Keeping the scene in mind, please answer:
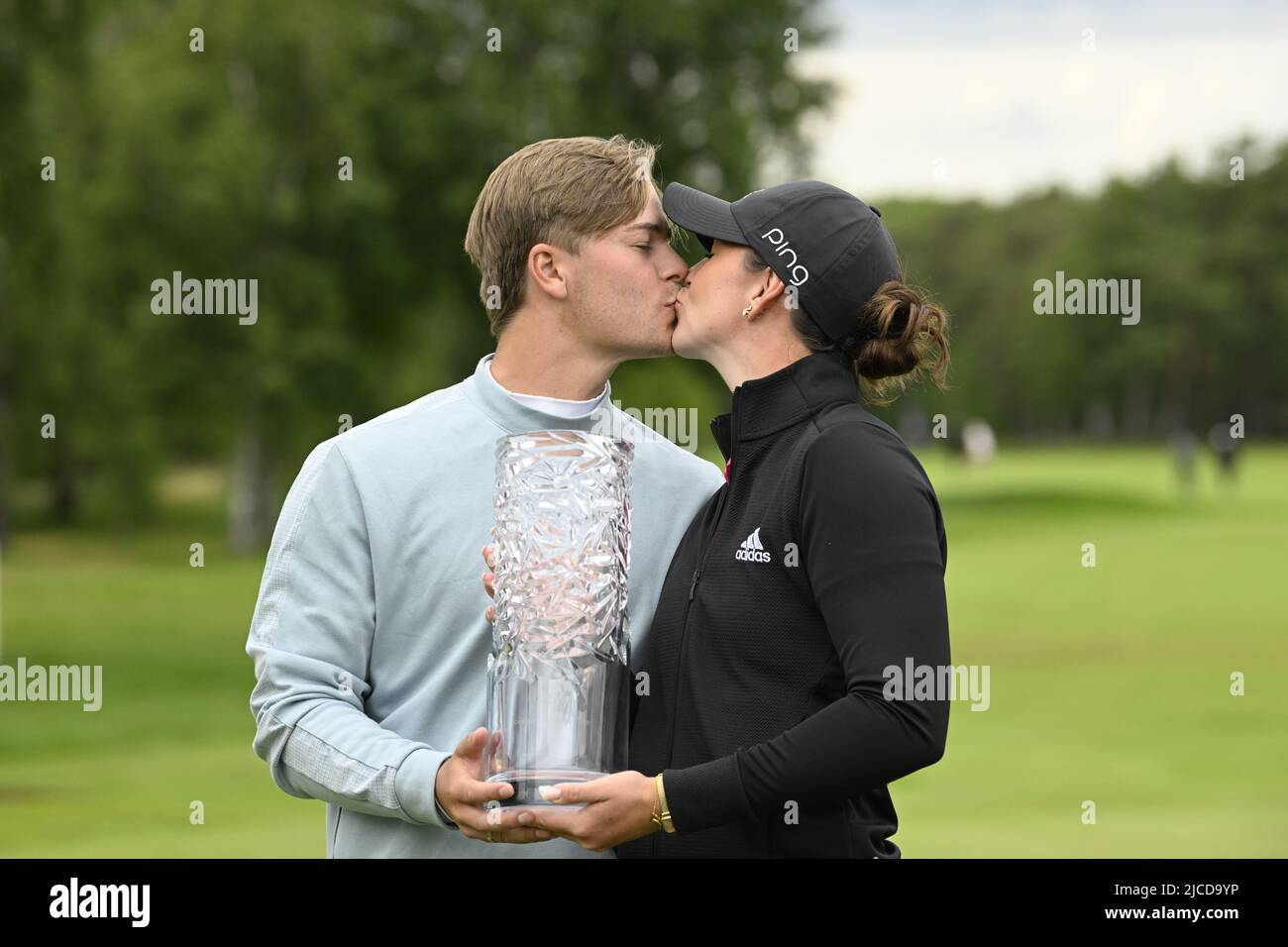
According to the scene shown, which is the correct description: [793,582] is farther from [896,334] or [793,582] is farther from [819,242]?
[819,242]

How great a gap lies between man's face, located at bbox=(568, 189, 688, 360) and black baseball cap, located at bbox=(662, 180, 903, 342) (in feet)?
1.08

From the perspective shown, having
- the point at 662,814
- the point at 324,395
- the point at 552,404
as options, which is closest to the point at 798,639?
the point at 662,814

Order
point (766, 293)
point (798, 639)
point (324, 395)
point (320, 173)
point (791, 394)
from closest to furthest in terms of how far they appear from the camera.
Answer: point (798, 639) → point (791, 394) → point (766, 293) → point (320, 173) → point (324, 395)

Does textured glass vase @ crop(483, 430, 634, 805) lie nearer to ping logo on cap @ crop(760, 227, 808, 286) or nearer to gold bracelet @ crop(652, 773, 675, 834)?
gold bracelet @ crop(652, 773, 675, 834)

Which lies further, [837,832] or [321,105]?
[321,105]

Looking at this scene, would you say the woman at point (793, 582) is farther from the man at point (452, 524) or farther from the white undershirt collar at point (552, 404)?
the white undershirt collar at point (552, 404)

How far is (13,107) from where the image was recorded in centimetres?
1641

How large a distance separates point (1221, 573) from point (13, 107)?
1020 inches

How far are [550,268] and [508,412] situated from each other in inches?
16.3

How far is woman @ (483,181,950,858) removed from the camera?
10.8ft

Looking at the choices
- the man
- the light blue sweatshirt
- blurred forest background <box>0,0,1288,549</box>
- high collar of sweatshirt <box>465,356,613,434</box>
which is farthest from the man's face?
blurred forest background <box>0,0,1288,549</box>

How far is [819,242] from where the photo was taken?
12.2 ft
